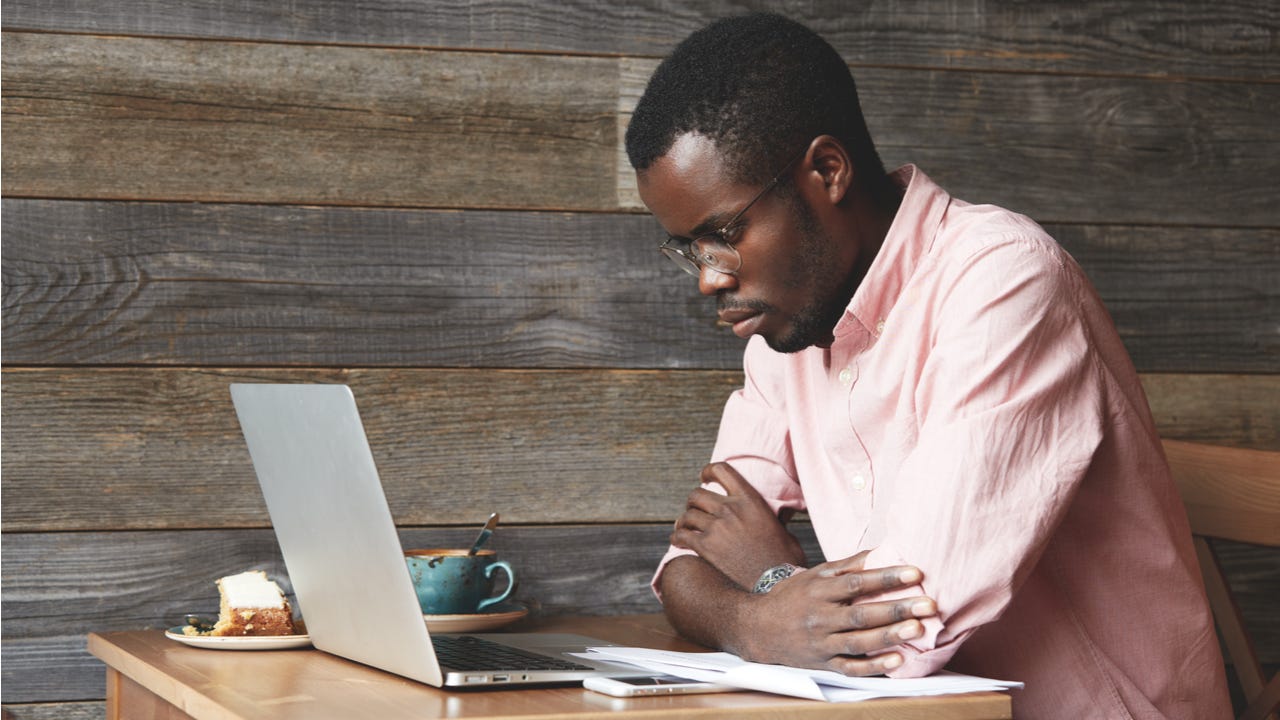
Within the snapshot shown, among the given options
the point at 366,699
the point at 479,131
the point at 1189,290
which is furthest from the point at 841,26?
the point at 366,699

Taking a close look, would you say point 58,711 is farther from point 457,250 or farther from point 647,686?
point 647,686

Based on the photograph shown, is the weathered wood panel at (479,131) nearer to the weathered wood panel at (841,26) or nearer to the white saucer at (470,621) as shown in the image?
the weathered wood panel at (841,26)

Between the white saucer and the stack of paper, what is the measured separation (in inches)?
15.0

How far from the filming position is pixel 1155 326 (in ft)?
5.90

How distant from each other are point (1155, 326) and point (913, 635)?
3.21 feet

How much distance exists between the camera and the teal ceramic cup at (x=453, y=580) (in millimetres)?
1434

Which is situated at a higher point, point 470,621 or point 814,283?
point 814,283

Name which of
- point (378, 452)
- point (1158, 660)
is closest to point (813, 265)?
point (1158, 660)

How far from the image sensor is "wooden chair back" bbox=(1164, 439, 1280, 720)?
4.50 ft

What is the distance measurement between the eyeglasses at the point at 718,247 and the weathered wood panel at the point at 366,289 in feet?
1.29

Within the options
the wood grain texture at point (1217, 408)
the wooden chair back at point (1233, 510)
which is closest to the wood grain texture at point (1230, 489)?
the wooden chair back at point (1233, 510)

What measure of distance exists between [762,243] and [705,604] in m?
0.36

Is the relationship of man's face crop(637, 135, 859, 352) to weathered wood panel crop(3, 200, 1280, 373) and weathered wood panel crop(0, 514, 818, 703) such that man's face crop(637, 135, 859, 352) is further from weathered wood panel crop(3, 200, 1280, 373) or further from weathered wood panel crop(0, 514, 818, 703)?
weathered wood panel crop(0, 514, 818, 703)

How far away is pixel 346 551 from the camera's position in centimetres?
108
